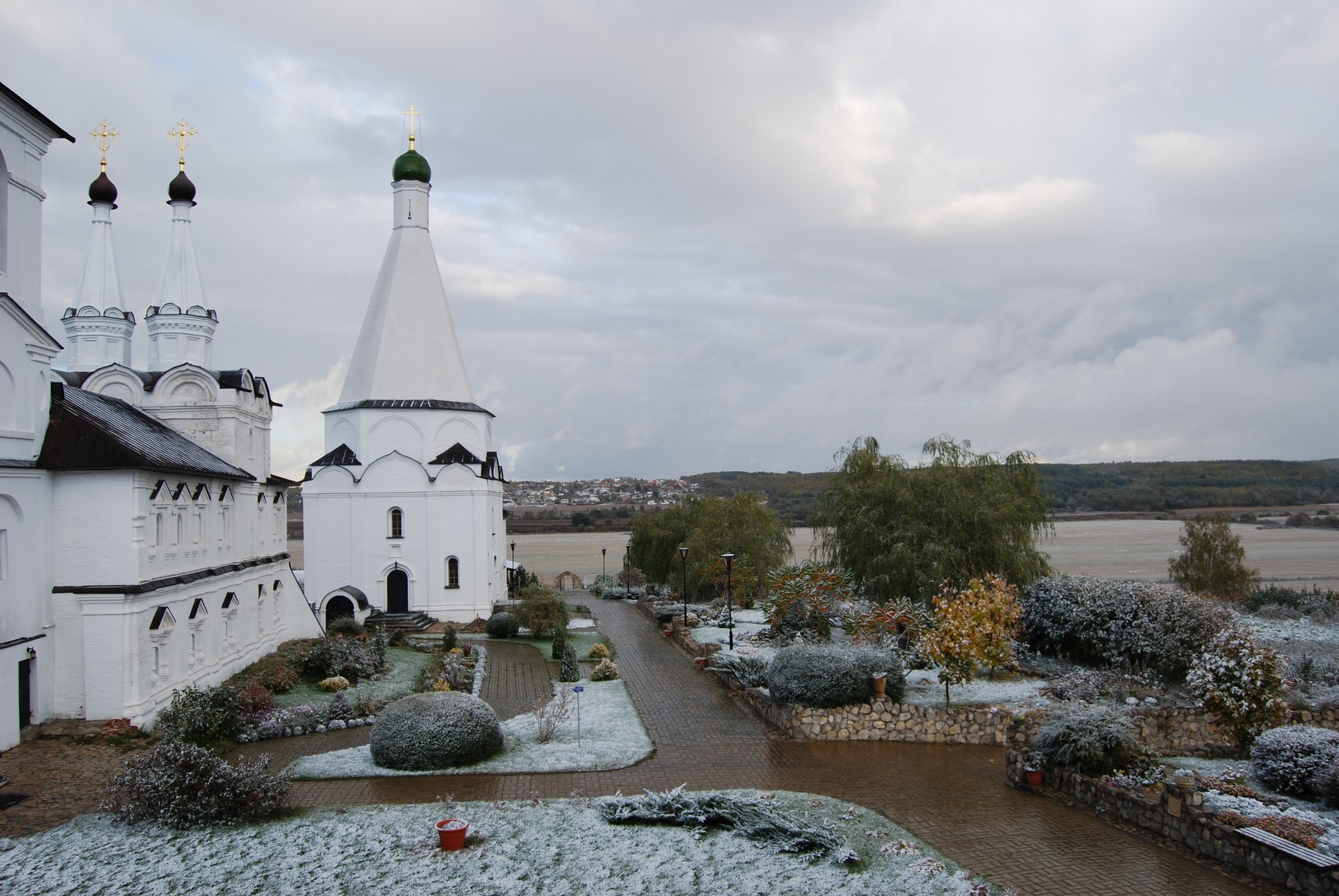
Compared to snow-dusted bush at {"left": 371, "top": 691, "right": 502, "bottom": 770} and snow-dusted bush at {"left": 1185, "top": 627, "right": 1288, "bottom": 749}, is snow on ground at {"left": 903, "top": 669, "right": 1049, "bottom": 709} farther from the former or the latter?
snow-dusted bush at {"left": 371, "top": 691, "right": 502, "bottom": 770}

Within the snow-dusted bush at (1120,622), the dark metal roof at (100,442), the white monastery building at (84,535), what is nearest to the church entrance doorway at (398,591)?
the white monastery building at (84,535)

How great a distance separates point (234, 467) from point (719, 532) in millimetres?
18677

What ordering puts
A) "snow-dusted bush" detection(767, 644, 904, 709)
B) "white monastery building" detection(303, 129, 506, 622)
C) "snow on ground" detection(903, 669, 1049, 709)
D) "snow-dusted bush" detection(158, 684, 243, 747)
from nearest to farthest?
1. "snow-dusted bush" detection(158, 684, 243, 747)
2. "snow-dusted bush" detection(767, 644, 904, 709)
3. "snow on ground" detection(903, 669, 1049, 709)
4. "white monastery building" detection(303, 129, 506, 622)

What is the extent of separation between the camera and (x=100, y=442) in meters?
15.6

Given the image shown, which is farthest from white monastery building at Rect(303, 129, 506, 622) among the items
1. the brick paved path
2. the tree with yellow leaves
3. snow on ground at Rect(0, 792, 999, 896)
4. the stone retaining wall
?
the stone retaining wall

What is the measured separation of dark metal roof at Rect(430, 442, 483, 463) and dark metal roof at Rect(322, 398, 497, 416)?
1452mm

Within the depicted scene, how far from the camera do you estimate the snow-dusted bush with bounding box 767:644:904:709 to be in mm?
15969

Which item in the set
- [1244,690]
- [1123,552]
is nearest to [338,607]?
[1244,690]

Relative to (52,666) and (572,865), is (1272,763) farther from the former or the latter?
(52,666)

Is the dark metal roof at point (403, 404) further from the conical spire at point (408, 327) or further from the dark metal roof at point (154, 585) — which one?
the dark metal roof at point (154, 585)

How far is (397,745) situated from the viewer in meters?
13.6

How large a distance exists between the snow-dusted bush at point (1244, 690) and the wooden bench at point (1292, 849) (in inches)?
185

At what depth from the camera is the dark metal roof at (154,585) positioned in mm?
15195

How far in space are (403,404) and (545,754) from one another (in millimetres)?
21029
